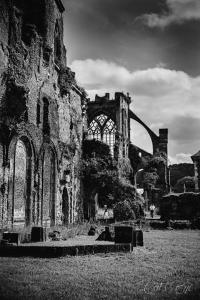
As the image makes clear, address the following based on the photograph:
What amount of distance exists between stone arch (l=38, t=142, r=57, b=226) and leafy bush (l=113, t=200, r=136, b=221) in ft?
17.9

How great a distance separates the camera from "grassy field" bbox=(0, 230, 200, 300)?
5762 millimetres

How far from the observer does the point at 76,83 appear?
2742 centimetres

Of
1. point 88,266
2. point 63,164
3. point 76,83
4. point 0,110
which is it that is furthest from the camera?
point 76,83

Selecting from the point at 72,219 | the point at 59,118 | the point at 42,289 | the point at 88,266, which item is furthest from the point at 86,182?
the point at 42,289

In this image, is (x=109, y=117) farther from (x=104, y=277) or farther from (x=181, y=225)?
(x=104, y=277)

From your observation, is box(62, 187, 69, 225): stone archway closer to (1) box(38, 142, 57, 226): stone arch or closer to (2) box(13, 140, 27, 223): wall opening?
(1) box(38, 142, 57, 226): stone arch

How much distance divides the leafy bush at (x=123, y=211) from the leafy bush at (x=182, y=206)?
214 centimetres

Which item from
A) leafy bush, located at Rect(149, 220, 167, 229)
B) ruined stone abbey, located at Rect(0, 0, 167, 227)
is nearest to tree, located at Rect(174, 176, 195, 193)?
ruined stone abbey, located at Rect(0, 0, 167, 227)

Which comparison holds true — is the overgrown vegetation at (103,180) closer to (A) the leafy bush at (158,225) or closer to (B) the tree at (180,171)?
(A) the leafy bush at (158,225)

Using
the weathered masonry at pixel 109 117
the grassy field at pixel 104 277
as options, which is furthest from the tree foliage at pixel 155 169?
the grassy field at pixel 104 277

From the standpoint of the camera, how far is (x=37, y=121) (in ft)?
67.5

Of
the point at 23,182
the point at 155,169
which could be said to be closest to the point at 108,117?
the point at 155,169

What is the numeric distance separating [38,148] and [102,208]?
1704 centimetres

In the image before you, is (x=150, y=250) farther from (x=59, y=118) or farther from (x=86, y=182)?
(x=86, y=182)
